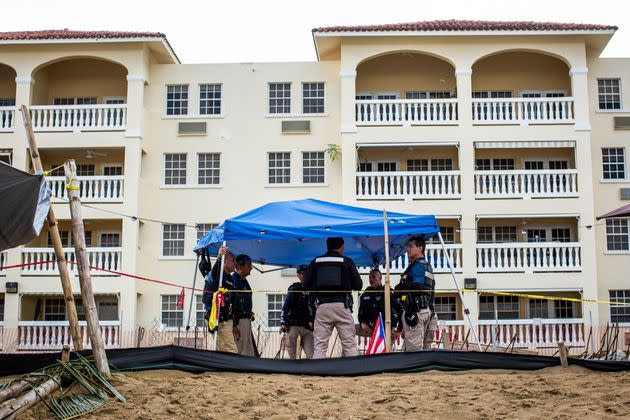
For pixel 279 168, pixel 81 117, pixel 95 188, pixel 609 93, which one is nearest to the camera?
pixel 95 188

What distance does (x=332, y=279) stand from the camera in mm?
12328

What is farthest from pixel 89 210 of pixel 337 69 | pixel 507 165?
pixel 507 165

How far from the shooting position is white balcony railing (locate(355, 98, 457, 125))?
28312 mm

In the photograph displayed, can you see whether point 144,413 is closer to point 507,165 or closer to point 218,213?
point 218,213

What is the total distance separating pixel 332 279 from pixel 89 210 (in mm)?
18062

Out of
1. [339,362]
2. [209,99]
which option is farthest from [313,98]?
[339,362]

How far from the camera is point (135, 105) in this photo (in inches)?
1139

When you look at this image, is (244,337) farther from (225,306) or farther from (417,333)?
(417,333)

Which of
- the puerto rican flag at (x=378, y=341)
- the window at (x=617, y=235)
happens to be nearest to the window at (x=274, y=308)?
the window at (x=617, y=235)

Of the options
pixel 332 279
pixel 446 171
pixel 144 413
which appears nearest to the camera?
pixel 144 413

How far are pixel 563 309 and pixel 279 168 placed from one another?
10.5 metres

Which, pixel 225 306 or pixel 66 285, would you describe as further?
pixel 225 306

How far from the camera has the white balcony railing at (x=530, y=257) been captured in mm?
27234

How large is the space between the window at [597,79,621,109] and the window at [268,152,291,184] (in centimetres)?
1079
